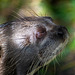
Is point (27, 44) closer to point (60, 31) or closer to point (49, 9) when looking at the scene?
point (60, 31)

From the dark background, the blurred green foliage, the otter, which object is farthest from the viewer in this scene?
the blurred green foliage

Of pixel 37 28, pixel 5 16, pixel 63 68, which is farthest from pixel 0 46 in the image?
pixel 5 16

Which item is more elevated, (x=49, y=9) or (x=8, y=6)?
(x=8, y=6)

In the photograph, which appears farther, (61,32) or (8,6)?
Result: (8,6)

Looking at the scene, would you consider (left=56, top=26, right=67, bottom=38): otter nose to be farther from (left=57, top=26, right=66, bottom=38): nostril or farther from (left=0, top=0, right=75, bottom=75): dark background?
(left=0, top=0, right=75, bottom=75): dark background

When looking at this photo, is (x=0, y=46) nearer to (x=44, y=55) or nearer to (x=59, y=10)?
(x=44, y=55)

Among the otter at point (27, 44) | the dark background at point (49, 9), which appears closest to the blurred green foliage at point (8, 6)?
the dark background at point (49, 9)

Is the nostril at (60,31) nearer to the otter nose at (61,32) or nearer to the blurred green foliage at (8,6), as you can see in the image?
the otter nose at (61,32)

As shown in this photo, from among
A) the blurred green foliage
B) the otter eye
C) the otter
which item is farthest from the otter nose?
the blurred green foliage

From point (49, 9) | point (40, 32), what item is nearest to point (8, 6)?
point (49, 9)
